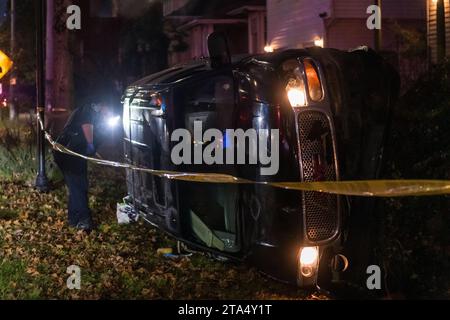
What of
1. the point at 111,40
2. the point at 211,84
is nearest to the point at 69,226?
the point at 211,84

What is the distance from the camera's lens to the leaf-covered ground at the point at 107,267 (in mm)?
5848

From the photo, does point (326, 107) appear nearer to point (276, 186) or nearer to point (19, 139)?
point (276, 186)

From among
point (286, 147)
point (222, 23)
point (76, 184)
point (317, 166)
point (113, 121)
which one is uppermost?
point (222, 23)

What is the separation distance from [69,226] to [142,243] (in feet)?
3.78

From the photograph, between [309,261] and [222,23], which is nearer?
[309,261]

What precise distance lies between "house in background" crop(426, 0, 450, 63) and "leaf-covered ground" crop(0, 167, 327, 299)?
A: 812 cm

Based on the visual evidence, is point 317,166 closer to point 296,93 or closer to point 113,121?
point 296,93

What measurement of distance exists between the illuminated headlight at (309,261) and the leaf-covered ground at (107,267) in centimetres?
69

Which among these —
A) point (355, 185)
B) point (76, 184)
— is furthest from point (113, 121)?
point (355, 185)

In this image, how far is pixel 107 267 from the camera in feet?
21.6

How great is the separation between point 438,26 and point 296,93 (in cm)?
992

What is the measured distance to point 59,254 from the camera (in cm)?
700

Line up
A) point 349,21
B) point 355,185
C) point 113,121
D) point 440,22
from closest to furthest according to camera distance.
Answer: point 355,185, point 113,121, point 440,22, point 349,21

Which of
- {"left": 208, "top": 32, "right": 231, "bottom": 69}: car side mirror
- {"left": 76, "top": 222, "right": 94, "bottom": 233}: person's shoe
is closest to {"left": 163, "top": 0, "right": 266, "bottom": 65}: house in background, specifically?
{"left": 76, "top": 222, "right": 94, "bottom": 233}: person's shoe
